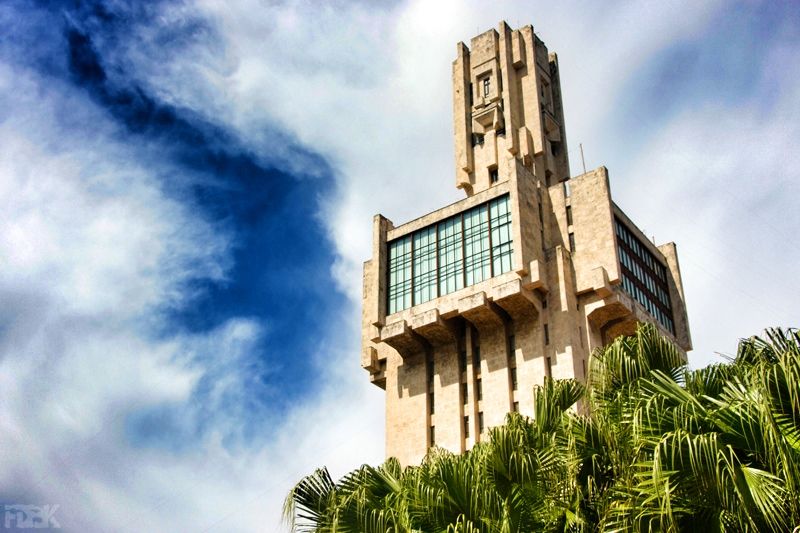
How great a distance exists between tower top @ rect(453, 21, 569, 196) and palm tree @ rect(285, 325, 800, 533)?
43.0m

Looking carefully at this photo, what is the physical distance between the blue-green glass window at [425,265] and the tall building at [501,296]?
0.24 feet

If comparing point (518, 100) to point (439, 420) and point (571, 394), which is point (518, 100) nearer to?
point (439, 420)

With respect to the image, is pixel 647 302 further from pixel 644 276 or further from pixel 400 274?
pixel 400 274

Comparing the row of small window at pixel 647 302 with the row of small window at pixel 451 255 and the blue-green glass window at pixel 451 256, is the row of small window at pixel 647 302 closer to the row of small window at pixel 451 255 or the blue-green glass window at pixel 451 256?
the row of small window at pixel 451 255

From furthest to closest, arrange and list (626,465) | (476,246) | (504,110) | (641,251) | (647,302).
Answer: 1. (504,110)
2. (641,251)
3. (647,302)
4. (476,246)
5. (626,465)

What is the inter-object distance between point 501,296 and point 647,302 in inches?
446

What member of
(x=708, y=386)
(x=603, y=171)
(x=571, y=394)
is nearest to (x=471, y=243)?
(x=603, y=171)

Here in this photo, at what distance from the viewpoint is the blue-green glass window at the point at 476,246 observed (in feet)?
186

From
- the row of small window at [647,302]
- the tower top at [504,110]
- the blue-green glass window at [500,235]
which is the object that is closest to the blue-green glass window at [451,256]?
the blue-green glass window at [500,235]

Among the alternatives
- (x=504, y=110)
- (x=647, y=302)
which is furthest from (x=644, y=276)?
(x=504, y=110)

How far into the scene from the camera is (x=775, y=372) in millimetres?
16172

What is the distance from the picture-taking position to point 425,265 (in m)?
60.1

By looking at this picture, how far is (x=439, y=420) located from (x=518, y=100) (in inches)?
975

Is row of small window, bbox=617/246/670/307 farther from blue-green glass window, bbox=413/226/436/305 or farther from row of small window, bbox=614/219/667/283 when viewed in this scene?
blue-green glass window, bbox=413/226/436/305
